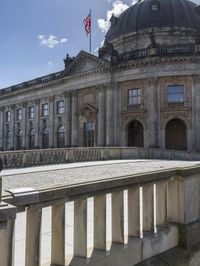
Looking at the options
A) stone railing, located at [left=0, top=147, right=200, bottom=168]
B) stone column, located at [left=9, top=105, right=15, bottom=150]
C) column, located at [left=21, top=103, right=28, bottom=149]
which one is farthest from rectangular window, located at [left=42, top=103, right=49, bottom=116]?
stone railing, located at [left=0, top=147, right=200, bottom=168]

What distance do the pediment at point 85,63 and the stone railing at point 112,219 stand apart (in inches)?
1333

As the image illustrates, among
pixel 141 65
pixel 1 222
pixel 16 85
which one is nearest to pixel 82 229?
pixel 1 222

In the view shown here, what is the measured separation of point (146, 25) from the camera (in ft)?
138

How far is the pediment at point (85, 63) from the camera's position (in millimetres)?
37737

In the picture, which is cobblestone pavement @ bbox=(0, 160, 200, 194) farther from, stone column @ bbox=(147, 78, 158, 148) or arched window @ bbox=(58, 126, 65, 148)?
arched window @ bbox=(58, 126, 65, 148)

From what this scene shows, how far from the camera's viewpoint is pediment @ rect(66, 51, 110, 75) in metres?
37.7

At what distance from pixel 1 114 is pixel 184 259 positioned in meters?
56.6

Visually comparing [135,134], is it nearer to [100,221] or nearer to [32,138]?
[32,138]

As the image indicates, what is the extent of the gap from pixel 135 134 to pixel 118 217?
115 feet

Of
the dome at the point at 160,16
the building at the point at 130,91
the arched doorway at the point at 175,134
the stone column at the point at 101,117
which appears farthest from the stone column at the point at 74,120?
the arched doorway at the point at 175,134

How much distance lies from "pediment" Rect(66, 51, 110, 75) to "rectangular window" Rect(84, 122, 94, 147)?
291 inches

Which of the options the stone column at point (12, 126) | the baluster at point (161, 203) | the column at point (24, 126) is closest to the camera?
the baluster at point (161, 203)

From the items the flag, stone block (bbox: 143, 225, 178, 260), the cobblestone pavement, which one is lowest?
stone block (bbox: 143, 225, 178, 260)

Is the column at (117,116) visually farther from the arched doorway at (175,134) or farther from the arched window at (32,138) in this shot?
the arched window at (32,138)
